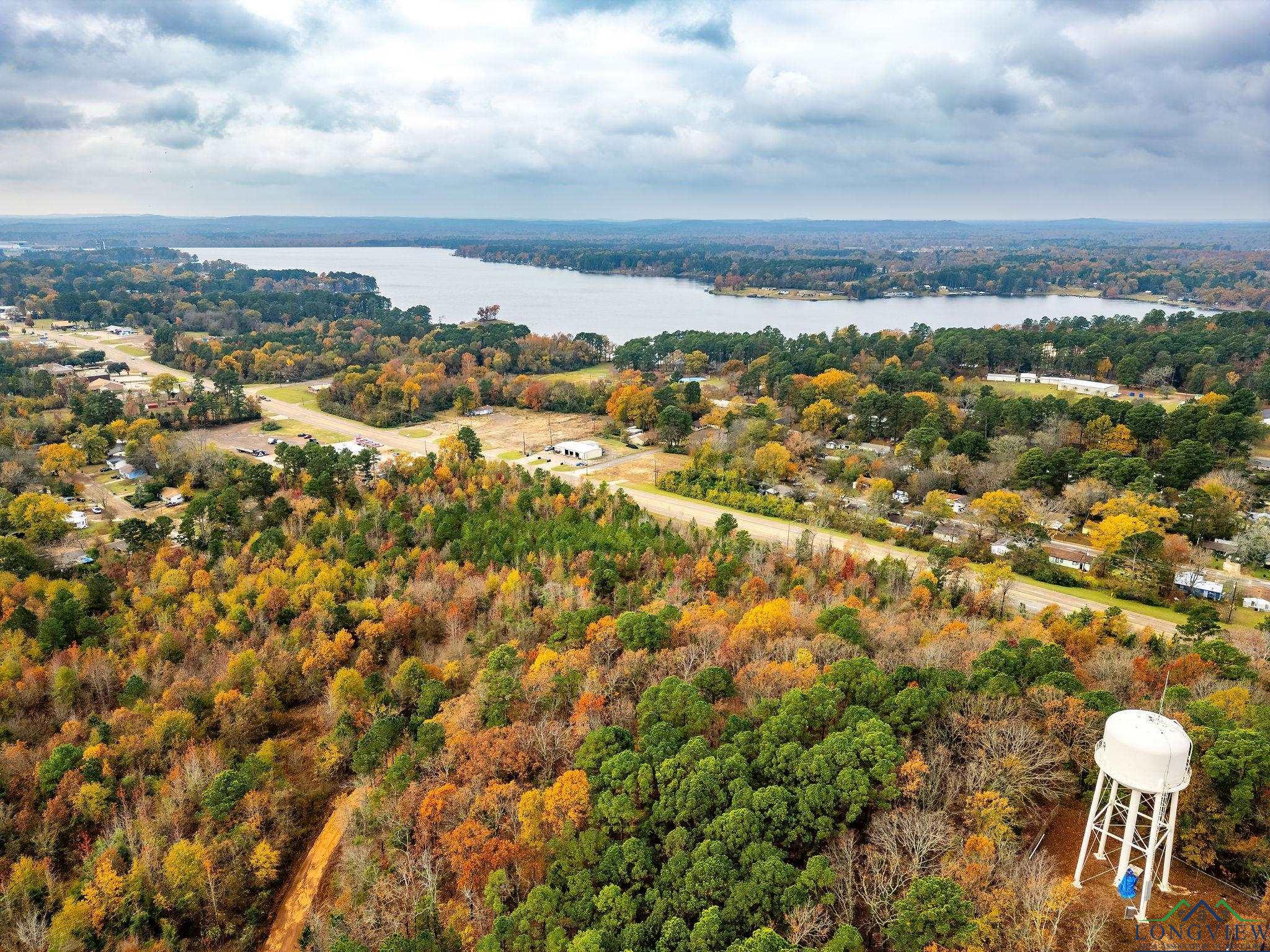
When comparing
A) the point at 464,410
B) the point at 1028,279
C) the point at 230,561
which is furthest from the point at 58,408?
the point at 1028,279

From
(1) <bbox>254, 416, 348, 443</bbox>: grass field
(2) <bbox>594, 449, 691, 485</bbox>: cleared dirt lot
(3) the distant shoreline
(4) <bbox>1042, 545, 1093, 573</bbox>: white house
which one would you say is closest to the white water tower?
(4) <bbox>1042, 545, 1093, 573</bbox>: white house

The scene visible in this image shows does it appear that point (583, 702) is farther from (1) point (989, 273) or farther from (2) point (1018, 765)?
(1) point (989, 273)

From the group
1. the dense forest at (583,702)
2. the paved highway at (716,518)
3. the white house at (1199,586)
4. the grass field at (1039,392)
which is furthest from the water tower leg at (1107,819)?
the grass field at (1039,392)

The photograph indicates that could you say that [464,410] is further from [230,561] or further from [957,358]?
[957,358]

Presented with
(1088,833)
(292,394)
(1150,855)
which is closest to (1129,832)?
(1150,855)

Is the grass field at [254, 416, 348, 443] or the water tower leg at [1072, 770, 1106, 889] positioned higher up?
the water tower leg at [1072, 770, 1106, 889]

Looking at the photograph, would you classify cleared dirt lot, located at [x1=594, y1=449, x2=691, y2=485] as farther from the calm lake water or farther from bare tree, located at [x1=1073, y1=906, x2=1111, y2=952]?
the calm lake water

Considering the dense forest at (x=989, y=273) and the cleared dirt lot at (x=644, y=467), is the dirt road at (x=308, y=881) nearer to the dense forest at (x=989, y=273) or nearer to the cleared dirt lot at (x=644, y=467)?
the cleared dirt lot at (x=644, y=467)
